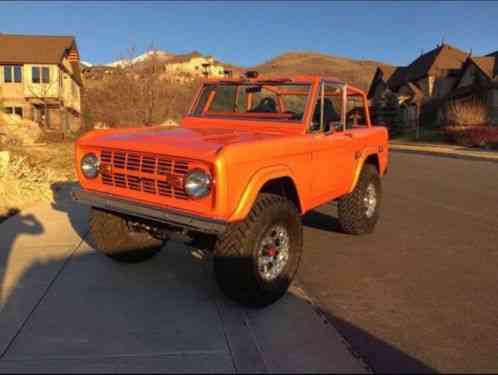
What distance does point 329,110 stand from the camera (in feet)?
18.1

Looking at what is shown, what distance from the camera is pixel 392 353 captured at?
3410mm

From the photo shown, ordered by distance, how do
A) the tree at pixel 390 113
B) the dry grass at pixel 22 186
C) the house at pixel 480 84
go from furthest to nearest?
the tree at pixel 390 113 → the house at pixel 480 84 → the dry grass at pixel 22 186

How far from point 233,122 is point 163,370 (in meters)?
3.05

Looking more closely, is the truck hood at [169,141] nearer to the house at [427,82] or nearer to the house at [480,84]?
the house at [480,84]

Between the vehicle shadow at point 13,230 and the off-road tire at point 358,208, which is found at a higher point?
the off-road tire at point 358,208

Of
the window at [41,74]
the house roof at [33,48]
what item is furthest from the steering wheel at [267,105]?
the window at [41,74]

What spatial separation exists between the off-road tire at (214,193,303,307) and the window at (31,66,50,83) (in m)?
35.4

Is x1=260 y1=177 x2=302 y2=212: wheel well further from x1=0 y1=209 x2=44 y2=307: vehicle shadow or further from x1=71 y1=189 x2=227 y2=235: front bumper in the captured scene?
x1=0 y1=209 x2=44 y2=307: vehicle shadow

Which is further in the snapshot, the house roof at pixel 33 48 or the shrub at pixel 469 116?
the house roof at pixel 33 48

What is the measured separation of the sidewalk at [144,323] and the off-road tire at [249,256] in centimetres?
16

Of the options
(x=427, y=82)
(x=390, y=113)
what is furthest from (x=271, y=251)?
(x=427, y=82)

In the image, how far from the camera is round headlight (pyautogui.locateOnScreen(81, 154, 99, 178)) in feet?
14.4

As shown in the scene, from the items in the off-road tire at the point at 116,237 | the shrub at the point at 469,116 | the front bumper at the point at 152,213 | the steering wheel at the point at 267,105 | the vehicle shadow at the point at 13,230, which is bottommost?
the vehicle shadow at the point at 13,230

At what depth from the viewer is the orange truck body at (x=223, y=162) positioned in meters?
3.67
